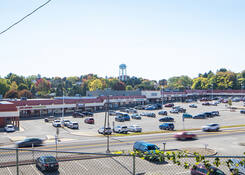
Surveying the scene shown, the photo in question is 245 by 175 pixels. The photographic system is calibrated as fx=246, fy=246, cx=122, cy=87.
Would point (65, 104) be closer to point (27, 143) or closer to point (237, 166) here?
point (27, 143)

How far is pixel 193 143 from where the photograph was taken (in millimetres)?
29031

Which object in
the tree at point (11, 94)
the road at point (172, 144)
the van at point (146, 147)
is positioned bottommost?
the road at point (172, 144)

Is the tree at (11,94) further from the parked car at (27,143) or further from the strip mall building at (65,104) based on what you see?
the parked car at (27,143)

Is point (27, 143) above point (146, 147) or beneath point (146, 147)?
beneath

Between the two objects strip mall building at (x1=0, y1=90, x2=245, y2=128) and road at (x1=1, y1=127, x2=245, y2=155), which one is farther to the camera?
strip mall building at (x1=0, y1=90, x2=245, y2=128)

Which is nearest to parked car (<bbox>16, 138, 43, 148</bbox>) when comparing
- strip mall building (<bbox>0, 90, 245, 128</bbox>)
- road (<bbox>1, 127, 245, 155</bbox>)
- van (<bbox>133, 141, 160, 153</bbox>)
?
road (<bbox>1, 127, 245, 155</bbox>)

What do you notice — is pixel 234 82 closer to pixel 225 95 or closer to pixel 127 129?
pixel 225 95

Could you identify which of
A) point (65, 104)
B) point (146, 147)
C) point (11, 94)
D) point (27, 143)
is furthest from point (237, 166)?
point (11, 94)

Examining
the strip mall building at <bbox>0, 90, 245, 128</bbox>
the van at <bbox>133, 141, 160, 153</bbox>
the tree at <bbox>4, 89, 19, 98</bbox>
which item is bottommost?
the van at <bbox>133, 141, 160, 153</bbox>

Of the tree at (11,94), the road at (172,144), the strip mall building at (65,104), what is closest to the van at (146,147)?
the road at (172,144)

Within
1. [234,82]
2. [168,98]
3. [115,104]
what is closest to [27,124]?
[115,104]

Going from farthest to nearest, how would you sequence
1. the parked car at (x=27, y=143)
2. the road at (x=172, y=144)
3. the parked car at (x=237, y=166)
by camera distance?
the parked car at (x=27, y=143), the road at (x=172, y=144), the parked car at (x=237, y=166)

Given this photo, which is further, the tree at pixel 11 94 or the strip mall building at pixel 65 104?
the tree at pixel 11 94

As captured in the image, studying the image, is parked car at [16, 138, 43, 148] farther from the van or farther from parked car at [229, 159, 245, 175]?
parked car at [229, 159, 245, 175]
